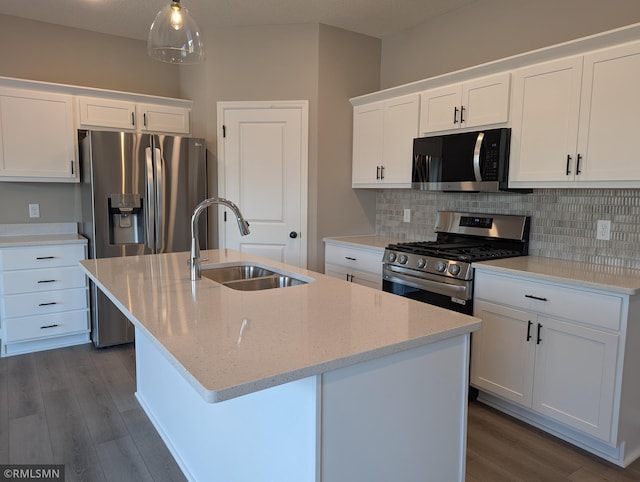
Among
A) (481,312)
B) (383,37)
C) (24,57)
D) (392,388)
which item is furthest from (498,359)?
(24,57)

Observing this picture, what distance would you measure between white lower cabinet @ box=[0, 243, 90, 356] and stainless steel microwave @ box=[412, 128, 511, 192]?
2.76 m

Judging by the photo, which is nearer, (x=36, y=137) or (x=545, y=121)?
(x=545, y=121)

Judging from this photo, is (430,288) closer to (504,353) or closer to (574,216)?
(504,353)

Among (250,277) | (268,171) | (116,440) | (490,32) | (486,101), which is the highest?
(490,32)

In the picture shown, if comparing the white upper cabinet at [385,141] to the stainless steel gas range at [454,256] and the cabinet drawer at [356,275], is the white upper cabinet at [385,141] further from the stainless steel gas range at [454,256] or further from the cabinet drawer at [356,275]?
the cabinet drawer at [356,275]

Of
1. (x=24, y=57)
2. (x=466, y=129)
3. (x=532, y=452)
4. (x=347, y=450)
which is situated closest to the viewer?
(x=347, y=450)

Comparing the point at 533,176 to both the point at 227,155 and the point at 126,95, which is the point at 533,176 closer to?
the point at 227,155

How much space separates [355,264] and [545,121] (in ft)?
5.71

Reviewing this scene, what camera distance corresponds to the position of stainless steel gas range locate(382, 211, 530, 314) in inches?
106

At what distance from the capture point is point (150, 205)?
11.9 ft

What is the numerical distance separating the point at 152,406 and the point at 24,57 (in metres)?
3.14

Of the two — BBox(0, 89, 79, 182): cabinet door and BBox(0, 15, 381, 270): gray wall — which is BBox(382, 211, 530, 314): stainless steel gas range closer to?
BBox(0, 15, 381, 270): gray wall

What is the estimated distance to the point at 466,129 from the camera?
301cm

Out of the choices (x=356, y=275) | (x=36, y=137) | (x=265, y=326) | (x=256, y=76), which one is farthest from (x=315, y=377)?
(x=36, y=137)
